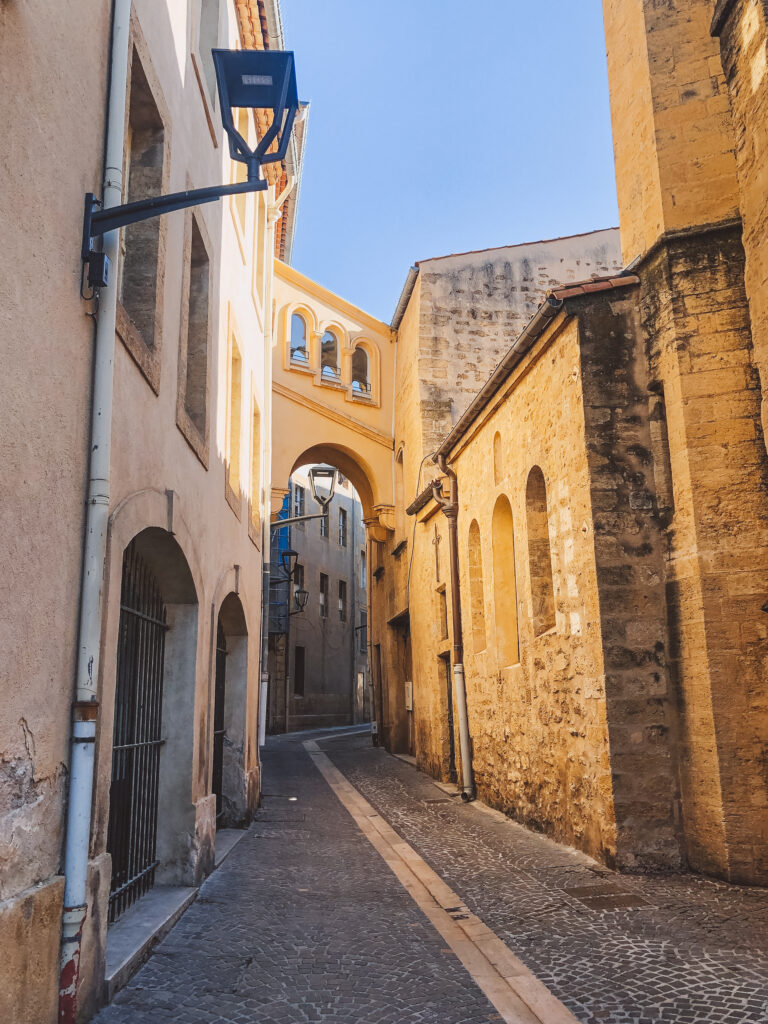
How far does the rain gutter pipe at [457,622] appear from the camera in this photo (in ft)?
38.2

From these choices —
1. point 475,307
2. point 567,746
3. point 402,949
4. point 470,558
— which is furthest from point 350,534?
point 402,949

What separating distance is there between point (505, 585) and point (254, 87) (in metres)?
7.05

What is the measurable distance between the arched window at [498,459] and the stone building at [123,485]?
10.1ft

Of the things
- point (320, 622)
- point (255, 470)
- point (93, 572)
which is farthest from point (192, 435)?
point (320, 622)

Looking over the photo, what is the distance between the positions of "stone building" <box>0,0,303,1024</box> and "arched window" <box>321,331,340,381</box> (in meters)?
8.97

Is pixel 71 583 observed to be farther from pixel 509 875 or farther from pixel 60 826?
pixel 509 875

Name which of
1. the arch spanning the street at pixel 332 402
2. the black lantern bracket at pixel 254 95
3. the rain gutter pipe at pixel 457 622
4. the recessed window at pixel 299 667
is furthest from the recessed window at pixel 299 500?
the black lantern bracket at pixel 254 95

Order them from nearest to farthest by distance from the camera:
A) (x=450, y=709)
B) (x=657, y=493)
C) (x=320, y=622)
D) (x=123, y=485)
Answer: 1. (x=123, y=485)
2. (x=657, y=493)
3. (x=450, y=709)
4. (x=320, y=622)

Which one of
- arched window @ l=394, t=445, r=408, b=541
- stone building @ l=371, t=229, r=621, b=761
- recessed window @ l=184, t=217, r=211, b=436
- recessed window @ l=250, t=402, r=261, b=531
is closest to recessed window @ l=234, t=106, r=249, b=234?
recessed window @ l=184, t=217, r=211, b=436

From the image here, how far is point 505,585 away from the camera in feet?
34.7

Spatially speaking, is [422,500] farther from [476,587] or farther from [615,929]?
[615,929]

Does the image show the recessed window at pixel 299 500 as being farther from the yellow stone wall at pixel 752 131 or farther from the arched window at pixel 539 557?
the yellow stone wall at pixel 752 131

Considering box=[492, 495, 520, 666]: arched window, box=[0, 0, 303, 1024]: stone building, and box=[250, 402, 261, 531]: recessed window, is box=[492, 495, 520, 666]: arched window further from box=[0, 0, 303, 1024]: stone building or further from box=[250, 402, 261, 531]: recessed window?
box=[250, 402, 261, 531]: recessed window

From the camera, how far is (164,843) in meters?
6.16
